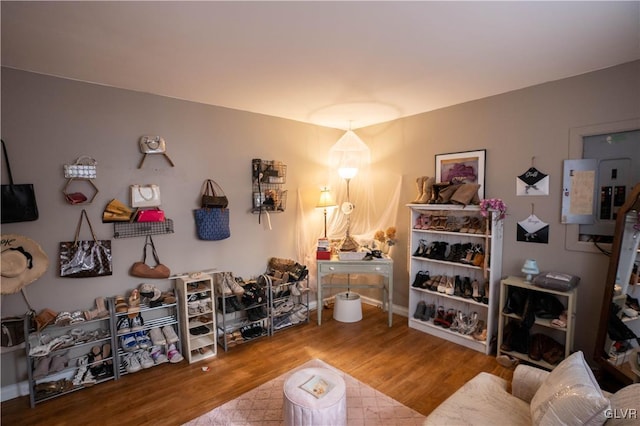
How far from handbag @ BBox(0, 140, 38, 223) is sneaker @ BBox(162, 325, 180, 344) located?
1.42m

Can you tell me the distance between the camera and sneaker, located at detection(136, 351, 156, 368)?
2.75 m

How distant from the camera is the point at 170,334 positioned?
2.90 metres

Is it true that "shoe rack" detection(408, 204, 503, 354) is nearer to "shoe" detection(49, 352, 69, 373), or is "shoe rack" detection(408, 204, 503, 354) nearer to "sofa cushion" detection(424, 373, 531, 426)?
"sofa cushion" detection(424, 373, 531, 426)

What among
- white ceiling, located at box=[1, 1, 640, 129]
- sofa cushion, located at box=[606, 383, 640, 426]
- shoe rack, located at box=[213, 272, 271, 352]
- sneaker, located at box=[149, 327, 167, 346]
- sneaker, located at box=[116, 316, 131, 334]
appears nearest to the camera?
sofa cushion, located at box=[606, 383, 640, 426]

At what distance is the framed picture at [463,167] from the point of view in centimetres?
323

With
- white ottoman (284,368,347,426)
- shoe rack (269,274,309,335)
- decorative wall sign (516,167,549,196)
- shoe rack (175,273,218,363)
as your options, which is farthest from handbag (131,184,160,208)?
decorative wall sign (516,167,549,196)

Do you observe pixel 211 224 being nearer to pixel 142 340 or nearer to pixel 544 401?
pixel 142 340

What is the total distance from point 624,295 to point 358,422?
2.15 meters

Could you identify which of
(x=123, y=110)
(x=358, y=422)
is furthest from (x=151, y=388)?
(x=123, y=110)

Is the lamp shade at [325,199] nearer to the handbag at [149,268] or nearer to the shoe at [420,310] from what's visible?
the shoe at [420,310]

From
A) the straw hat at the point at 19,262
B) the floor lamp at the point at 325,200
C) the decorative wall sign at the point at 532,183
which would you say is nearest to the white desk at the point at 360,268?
the floor lamp at the point at 325,200

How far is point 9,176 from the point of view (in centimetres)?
230

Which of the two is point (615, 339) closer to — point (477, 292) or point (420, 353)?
point (477, 292)

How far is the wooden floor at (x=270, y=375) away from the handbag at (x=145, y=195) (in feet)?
4.94
